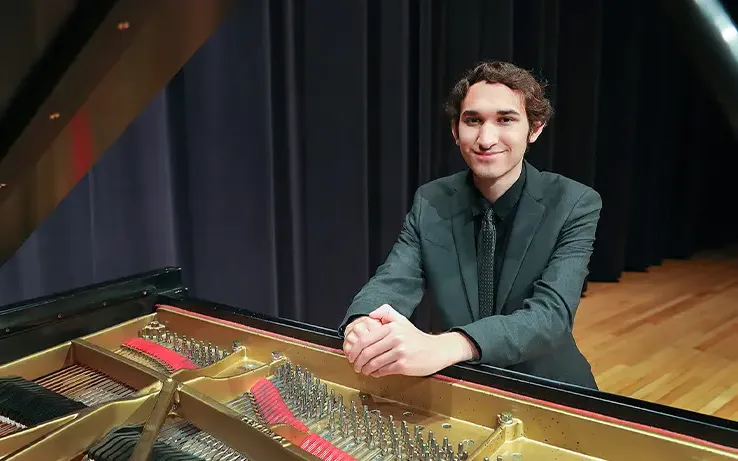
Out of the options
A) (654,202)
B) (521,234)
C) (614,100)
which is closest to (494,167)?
(521,234)

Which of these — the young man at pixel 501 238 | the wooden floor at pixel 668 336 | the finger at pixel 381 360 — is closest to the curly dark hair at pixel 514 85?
the young man at pixel 501 238

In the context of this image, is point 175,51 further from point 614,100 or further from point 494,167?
point 614,100

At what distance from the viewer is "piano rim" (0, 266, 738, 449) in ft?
3.28

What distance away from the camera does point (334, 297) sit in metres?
3.46

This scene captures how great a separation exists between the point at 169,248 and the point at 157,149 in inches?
16.3

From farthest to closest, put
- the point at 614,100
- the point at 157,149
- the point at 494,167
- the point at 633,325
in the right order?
the point at 614,100 → the point at 633,325 → the point at 157,149 → the point at 494,167

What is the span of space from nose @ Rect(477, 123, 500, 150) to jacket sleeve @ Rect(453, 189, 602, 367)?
28 cm

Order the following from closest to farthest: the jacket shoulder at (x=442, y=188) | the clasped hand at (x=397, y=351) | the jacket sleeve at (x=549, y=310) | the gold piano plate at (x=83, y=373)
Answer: the clasped hand at (x=397, y=351) → the jacket sleeve at (x=549, y=310) → the gold piano plate at (x=83, y=373) → the jacket shoulder at (x=442, y=188)

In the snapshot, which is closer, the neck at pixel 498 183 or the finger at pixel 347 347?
the finger at pixel 347 347

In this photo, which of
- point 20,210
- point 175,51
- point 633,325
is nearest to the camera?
point 175,51

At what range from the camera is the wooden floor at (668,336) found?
317cm

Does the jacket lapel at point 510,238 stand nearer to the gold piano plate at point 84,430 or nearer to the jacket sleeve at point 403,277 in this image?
the jacket sleeve at point 403,277

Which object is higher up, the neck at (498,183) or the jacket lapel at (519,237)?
the neck at (498,183)

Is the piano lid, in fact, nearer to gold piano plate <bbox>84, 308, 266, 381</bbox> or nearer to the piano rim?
the piano rim
